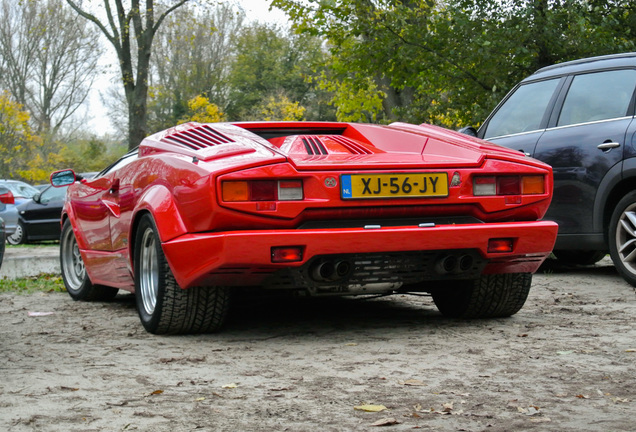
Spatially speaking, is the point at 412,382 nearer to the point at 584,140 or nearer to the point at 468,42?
the point at 584,140

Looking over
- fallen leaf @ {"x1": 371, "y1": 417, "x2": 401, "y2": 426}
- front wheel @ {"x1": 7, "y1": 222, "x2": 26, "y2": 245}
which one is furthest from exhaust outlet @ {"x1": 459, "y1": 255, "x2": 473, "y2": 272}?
front wheel @ {"x1": 7, "y1": 222, "x2": 26, "y2": 245}

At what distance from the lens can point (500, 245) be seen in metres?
4.65

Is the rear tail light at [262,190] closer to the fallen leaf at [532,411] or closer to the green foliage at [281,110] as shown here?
the fallen leaf at [532,411]

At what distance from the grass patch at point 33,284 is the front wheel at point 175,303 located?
10.6 ft

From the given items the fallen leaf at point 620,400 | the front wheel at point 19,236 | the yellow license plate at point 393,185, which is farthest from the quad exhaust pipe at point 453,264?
the front wheel at point 19,236

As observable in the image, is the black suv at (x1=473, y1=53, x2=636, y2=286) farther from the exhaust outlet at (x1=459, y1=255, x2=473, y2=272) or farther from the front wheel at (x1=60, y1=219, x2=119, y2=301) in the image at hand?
the front wheel at (x1=60, y1=219, x2=119, y2=301)

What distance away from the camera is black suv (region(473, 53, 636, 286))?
6.68 metres

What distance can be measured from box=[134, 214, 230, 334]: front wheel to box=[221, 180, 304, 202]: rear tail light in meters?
0.65

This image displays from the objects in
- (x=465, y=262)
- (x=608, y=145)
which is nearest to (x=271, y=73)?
(x=608, y=145)

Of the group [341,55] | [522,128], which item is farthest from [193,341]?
[341,55]

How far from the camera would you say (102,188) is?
613cm

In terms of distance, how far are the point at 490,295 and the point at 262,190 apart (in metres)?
1.71

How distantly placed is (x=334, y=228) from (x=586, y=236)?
3342mm

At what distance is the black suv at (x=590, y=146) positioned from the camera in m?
6.68
